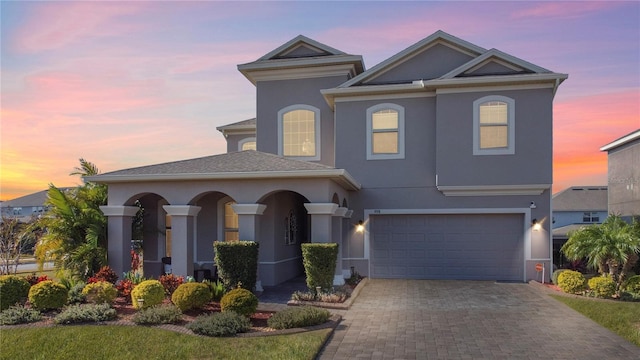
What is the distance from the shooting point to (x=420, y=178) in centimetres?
1706

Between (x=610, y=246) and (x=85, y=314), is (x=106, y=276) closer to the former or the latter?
(x=85, y=314)

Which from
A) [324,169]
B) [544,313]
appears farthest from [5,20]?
[544,313]

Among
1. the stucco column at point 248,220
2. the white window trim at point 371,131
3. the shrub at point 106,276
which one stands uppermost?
the white window trim at point 371,131

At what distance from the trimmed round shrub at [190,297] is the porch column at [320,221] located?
3.75 metres

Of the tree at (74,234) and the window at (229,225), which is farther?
the window at (229,225)

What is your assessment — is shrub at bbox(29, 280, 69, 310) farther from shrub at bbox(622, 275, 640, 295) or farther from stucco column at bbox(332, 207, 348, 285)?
shrub at bbox(622, 275, 640, 295)

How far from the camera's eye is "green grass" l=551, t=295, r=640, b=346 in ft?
32.4

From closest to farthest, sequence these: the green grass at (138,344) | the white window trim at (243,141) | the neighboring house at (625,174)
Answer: the green grass at (138,344)
the white window trim at (243,141)
the neighboring house at (625,174)

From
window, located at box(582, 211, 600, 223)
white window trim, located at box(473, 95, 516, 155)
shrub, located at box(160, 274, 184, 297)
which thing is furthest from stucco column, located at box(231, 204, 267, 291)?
window, located at box(582, 211, 600, 223)

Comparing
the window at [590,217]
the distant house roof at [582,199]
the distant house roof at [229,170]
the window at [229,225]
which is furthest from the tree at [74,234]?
the window at [590,217]

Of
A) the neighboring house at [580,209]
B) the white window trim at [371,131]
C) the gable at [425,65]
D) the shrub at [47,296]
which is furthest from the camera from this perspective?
the neighboring house at [580,209]

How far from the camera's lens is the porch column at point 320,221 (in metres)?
13.4

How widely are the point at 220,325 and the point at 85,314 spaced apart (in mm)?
3047

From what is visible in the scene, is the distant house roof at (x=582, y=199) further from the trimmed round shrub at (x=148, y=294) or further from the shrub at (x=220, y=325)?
the trimmed round shrub at (x=148, y=294)
